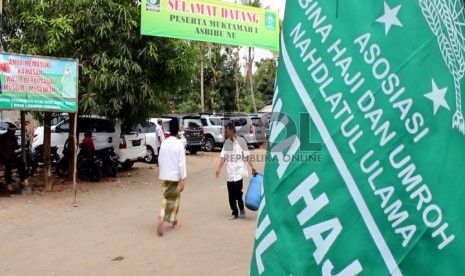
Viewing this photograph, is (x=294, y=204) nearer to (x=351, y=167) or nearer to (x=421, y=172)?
(x=351, y=167)

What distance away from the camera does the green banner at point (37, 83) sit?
337 inches

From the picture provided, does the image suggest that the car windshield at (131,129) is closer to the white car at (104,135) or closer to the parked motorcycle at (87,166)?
the white car at (104,135)

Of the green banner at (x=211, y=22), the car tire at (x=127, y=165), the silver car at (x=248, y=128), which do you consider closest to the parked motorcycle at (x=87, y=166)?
the car tire at (x=127, y=165)

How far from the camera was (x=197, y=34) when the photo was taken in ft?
33.9

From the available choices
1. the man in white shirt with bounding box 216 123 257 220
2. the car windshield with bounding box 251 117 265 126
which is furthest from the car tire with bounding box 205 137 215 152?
the man in white shirt with bounding box 216 123 257 220

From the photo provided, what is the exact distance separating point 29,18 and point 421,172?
416 inches

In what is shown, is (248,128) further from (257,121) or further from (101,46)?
(101,46)

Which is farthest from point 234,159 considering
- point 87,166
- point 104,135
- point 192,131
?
point 192,131

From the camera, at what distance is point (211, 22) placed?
34.6 ft

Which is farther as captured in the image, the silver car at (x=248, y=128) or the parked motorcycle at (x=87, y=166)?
the silver car at (x=248, y=128)

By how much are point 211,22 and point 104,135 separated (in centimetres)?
479

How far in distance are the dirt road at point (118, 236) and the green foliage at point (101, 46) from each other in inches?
90.9

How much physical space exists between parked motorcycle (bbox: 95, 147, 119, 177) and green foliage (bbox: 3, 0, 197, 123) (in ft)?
4.06

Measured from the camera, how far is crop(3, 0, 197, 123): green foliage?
10.1 m
